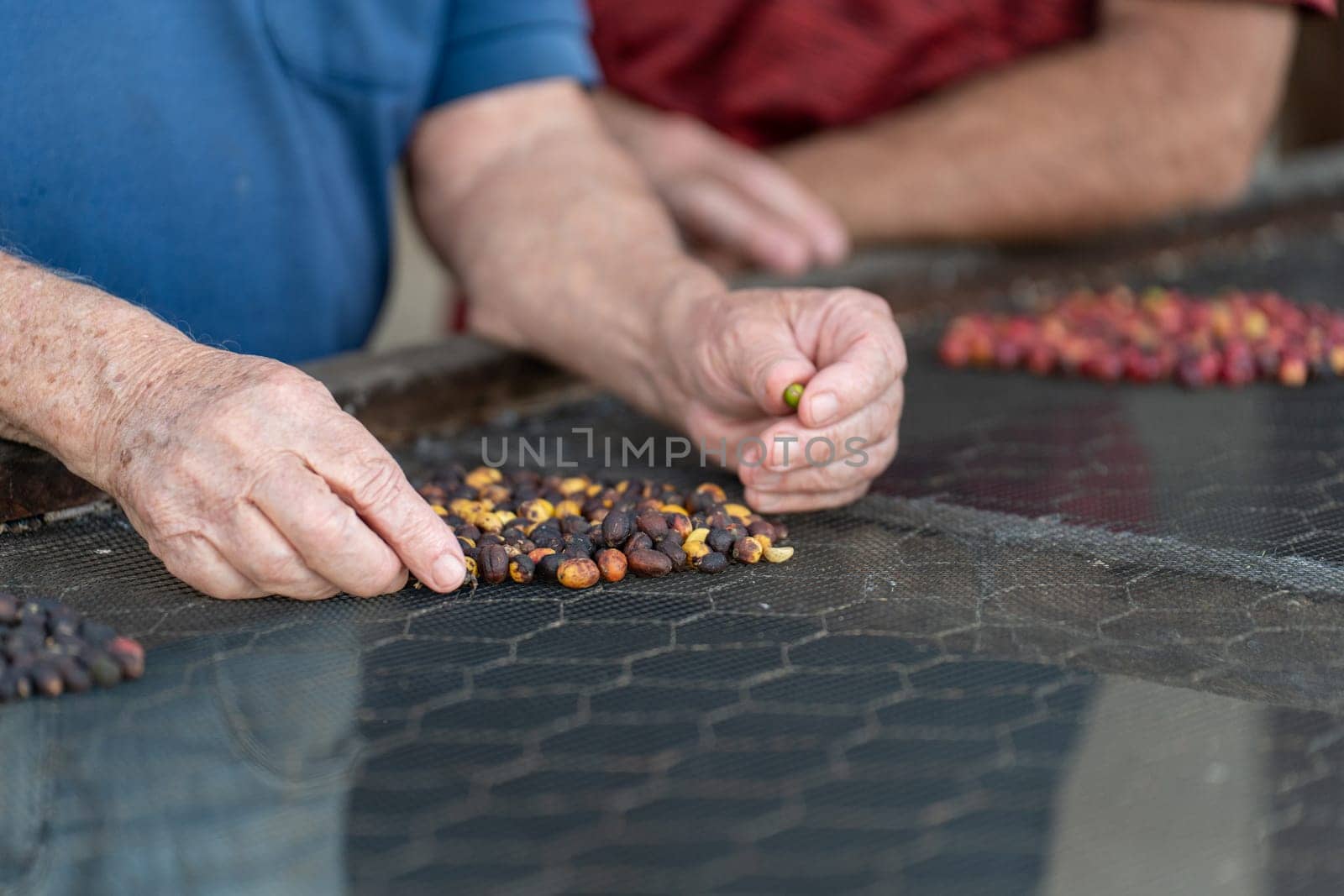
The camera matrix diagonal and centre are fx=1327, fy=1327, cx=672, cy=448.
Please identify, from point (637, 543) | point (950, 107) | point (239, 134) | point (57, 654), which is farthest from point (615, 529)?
point (950, 107)

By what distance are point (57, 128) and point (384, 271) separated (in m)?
0.68

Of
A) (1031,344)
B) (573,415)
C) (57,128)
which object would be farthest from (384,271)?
(1031,344)

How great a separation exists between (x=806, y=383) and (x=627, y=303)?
1.30ft

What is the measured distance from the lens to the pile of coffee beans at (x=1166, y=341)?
1.88 metres

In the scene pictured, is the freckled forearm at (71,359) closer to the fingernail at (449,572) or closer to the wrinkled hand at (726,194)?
the fingernail at (449,572)

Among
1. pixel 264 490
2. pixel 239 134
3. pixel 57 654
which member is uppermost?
pixel 239 134

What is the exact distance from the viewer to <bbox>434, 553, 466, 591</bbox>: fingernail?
118 cm

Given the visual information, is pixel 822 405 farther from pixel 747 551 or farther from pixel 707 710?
pixel 707 710

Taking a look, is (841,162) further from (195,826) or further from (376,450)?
(195,826)

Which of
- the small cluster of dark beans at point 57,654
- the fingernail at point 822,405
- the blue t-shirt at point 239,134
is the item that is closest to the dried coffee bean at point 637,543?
the fingernail at point 822,405

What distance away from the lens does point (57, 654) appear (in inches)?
40.9

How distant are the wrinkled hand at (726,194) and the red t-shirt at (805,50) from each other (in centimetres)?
8

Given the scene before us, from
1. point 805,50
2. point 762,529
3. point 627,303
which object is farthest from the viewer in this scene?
point 805,50

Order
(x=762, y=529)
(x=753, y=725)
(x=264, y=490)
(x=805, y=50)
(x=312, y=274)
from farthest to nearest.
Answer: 1. (x=805, y=50)
2. (x=312, y=274)
3. (x=762, y=529)
4. (x=264, y=490)
5. (x=753, y=725)
